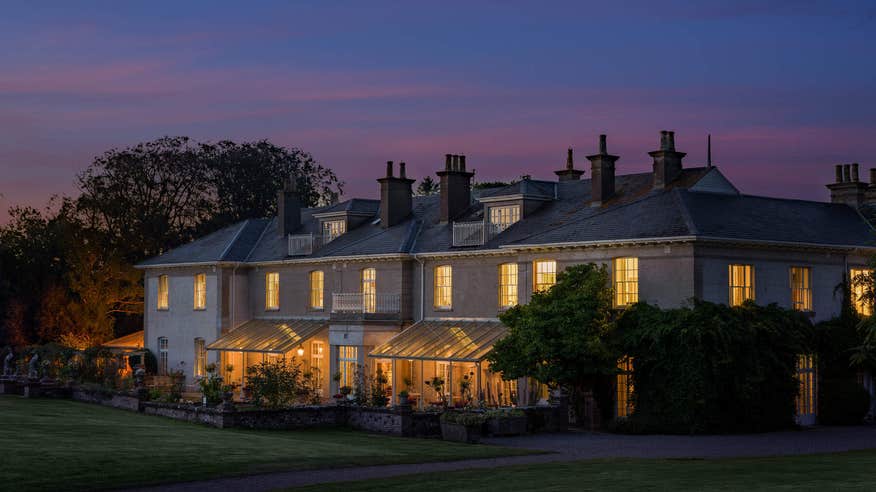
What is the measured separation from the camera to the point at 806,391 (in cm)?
3641

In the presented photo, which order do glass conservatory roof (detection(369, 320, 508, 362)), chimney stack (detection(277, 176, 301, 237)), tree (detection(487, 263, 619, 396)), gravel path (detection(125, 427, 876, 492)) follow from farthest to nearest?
chimney stack (detection(277, 176, 301, 237)) → glass conservatory roof (detection(369, 320, 508, 362)) → tree (detection(487, 263, 619, 396)) → gravel path (detection(125, 427, 876, 492))

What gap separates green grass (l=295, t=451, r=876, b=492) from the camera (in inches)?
762

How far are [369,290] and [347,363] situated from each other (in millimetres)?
2912

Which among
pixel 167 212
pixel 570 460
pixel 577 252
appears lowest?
pixel 570 460

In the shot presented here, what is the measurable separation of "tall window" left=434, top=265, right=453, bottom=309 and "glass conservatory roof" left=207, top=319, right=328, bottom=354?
5.93 meters

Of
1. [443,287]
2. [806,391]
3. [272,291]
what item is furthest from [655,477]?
[272,291]

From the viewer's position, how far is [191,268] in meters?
52.9

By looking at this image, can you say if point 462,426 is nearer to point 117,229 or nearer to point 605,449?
point 605,449

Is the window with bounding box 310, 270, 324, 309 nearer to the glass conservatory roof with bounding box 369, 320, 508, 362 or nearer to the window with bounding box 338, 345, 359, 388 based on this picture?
the window with bounding box 338, 345, 359, 388

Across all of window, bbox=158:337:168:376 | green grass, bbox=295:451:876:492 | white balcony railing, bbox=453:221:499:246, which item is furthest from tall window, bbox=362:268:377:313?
green grass, bbox=295:451:876:492

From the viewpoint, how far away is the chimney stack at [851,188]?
41750 mm

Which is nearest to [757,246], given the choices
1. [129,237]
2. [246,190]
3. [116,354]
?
[116,354]

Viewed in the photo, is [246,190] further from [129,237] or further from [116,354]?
[116,354]

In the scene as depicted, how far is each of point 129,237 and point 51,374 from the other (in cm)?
2190
